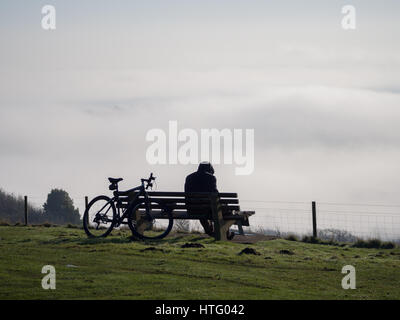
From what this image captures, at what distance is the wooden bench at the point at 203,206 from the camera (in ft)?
66.3

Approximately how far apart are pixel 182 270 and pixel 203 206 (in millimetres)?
5360

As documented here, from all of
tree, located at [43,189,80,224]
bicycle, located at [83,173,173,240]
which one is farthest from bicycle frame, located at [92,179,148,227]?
tree, located at [43,189,80,224]

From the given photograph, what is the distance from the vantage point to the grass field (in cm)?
1294

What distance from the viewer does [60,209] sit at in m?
66.4

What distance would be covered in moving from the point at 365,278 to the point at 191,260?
3.61m

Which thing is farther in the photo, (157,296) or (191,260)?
(191,260)

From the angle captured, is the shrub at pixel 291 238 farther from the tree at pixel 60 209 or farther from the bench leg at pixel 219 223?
the tree at pixel 60 209

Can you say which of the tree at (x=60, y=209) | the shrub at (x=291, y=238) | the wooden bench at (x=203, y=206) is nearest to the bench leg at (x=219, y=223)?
the wooden bench at (x=203, y=206)

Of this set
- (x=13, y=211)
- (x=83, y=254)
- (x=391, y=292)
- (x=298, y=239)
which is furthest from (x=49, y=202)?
(x=391, y=292)

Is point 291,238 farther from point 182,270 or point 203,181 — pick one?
point 182,270

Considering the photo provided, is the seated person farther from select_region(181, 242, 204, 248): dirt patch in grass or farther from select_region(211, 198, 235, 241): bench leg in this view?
select_region(181, 242, 204, 248): dirt patch in grass

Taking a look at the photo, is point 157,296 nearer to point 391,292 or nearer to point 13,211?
point 391,292
